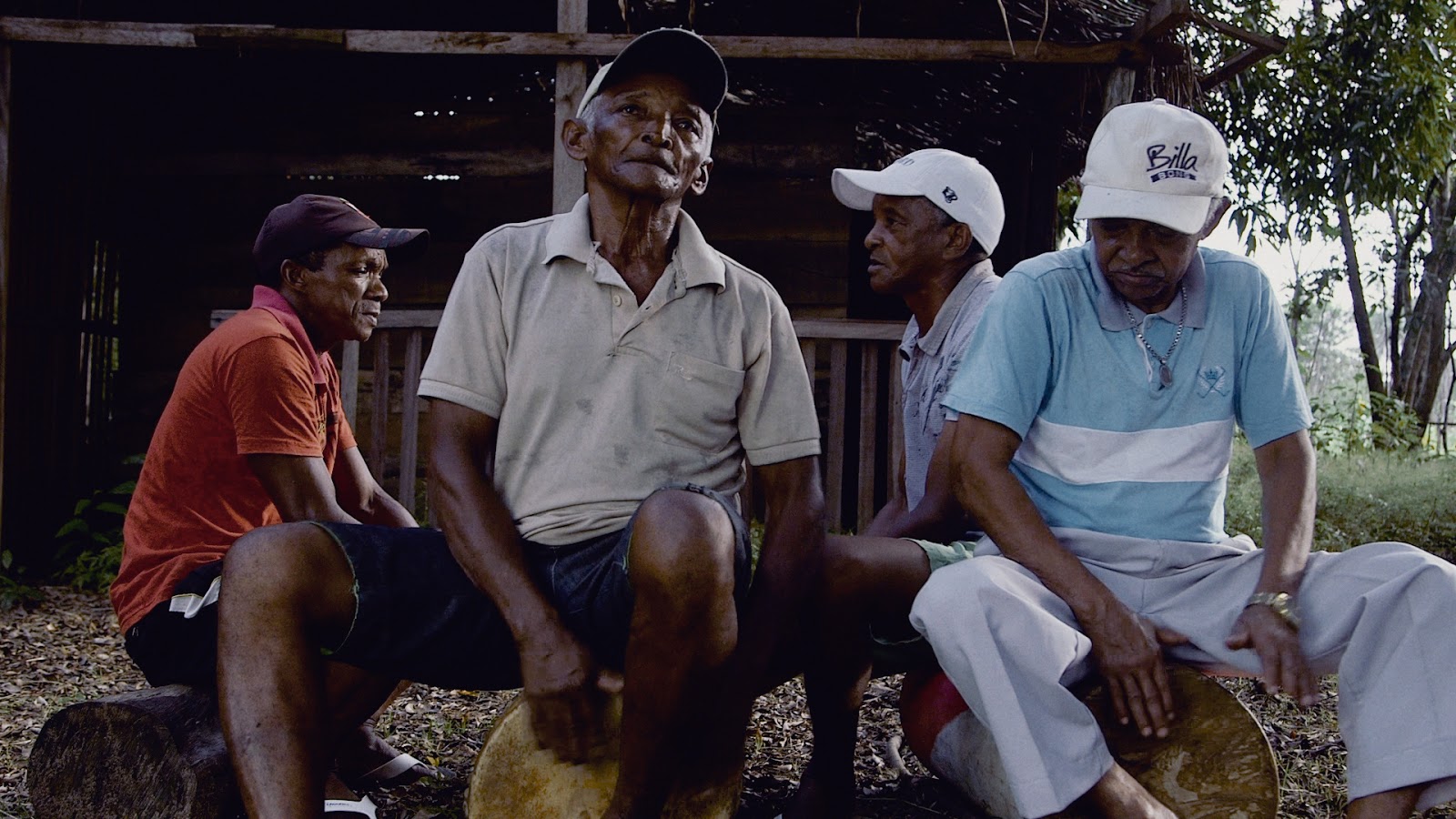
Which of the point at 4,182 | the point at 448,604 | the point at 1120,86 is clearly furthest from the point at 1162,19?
the point at 4,182

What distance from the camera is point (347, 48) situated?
5.38 m

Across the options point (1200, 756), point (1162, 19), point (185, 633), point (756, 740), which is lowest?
point (756, 740)

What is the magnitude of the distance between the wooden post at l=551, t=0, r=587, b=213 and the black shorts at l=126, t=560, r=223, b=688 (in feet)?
10.4

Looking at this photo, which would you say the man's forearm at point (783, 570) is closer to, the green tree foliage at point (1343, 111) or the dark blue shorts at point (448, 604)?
the dark blue shorts at point (448, 604)

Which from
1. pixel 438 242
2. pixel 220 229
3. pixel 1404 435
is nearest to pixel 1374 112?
pixel 1404 435

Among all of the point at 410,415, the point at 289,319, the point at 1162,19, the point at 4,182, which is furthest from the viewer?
the point at 410,415

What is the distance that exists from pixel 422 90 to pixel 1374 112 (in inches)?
263

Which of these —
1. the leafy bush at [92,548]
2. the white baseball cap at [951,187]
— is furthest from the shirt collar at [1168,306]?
the leafy bush at [92,548]

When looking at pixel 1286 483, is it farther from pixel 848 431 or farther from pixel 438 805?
pixel 848 431

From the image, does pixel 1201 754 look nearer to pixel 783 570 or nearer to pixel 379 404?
pixel 783 570

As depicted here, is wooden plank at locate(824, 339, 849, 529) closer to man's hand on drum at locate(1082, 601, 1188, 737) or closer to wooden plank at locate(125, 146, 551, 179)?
wooden plank at locate(125, 146, 551, 179)

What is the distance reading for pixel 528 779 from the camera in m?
2.24

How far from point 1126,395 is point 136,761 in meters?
2.15

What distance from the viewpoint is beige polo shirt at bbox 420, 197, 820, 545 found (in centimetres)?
229
